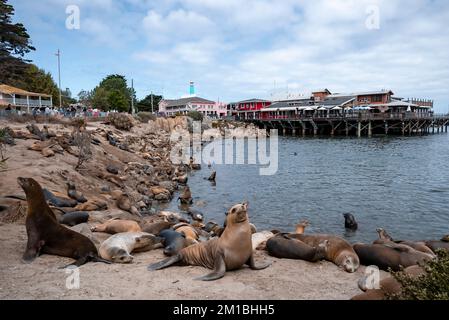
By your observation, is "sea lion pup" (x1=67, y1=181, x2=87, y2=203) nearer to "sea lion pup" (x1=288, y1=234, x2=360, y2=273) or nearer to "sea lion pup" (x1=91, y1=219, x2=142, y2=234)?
"sea lion pup" (x1=91, y1=219, x2=142, y2=234)

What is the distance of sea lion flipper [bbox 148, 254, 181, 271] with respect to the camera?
22.9 feet

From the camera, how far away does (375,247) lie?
795cm

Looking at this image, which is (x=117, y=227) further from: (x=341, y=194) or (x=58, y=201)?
(x=341, y=194)

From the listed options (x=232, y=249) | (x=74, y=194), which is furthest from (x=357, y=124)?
(x=232, y=249)

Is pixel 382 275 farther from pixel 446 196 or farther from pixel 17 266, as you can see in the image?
pixel 446 196

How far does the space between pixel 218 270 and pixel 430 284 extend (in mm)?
3384

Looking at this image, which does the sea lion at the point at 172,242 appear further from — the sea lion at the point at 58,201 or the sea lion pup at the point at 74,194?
the sea lion pup at the point at 74,194

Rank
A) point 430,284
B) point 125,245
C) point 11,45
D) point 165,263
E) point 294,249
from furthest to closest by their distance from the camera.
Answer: point 11,45 < point 294,249 < point 125,245 < point 165,263 < point 430,284

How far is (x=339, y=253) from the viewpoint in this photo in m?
7.89

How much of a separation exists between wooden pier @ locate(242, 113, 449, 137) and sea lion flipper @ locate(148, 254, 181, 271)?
64789 mm

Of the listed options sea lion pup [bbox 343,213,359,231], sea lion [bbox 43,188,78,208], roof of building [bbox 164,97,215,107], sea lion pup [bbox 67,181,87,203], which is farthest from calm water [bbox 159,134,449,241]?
roof of building [bbox 164,97,215,107]

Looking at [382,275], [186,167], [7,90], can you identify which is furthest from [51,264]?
[7,90]
